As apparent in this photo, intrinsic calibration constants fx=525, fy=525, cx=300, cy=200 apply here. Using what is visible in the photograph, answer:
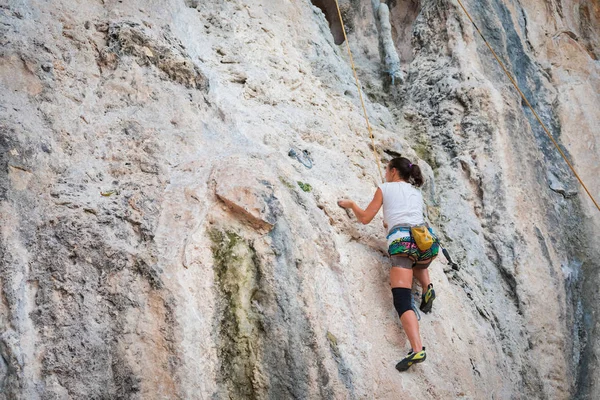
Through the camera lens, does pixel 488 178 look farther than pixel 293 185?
Yes

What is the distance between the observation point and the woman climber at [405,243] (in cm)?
373

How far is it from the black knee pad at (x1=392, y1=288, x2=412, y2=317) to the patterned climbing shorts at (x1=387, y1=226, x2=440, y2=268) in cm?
20

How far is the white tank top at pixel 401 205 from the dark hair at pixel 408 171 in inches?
4.9

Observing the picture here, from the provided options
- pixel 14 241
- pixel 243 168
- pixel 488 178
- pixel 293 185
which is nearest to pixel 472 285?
pixel 488 178

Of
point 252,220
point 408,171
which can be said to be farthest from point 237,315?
point 408,171

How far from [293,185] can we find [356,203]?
68 cm

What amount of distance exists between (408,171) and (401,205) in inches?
15.1

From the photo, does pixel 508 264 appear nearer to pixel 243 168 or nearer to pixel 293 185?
pixel 293 185

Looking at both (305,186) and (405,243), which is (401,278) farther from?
(305,186)

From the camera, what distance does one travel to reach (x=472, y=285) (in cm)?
503

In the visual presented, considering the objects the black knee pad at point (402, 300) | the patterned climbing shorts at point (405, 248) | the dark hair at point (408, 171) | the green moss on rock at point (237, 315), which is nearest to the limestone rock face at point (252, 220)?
the green moss on rock at point (237, 315)

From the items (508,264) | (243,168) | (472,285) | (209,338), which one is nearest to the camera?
(209,338)

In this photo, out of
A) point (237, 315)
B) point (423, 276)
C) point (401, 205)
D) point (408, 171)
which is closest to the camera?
point (237, 315)

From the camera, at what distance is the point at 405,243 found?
3895 mm
